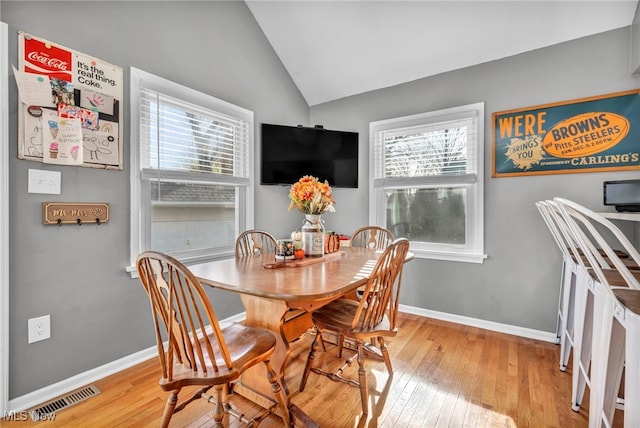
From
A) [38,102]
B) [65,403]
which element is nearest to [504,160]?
[38,102]

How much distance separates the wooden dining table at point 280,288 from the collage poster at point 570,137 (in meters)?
1.77

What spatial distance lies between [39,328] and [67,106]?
130cm

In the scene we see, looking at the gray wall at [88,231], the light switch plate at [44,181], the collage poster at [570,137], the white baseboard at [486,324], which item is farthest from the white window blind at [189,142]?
the collage poster at [570,137]

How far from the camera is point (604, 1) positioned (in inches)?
85.7

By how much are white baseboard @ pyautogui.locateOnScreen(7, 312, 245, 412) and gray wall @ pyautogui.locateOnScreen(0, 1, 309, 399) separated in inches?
1.2

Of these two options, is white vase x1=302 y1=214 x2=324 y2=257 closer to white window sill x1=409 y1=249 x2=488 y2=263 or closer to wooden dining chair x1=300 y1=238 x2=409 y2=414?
wooden dining chair x1=300 y1=238 x2=409 y2=414

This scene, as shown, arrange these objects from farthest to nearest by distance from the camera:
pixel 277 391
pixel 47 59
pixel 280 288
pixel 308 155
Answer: pixel 308 155, pixel 47 59, pixel 277 391, pixel 280 288

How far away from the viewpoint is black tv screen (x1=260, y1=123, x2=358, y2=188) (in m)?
3.12


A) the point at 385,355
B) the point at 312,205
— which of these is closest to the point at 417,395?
the point at 385,355

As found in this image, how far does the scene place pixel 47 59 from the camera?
1705mm

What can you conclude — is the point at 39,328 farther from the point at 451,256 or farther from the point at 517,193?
the point at 517,193

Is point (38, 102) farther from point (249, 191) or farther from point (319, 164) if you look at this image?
point (319, 164)

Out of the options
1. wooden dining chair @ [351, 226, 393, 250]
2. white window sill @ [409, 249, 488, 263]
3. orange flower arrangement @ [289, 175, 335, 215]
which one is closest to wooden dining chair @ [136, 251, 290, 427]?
orange flower arrangement @ [289, 175, 335, 215]

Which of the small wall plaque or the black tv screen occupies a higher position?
the black tv screen
